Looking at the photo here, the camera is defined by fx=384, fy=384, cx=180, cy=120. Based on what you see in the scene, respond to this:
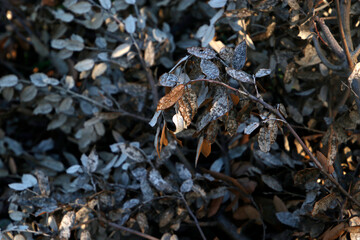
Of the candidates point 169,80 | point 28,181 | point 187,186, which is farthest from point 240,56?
point 28,181

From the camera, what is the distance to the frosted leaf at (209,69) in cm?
84

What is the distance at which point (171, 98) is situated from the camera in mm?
808

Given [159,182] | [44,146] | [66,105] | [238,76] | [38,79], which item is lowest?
[44,146]

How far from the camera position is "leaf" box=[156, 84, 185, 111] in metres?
0.80

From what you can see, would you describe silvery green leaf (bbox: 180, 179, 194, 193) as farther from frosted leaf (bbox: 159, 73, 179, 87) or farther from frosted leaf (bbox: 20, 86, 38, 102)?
frosted leaf (bbox: 20, 86, 38, 102)

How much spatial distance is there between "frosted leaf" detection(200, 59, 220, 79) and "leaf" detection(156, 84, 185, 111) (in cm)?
7

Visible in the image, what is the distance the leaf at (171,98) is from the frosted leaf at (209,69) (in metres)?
0.07

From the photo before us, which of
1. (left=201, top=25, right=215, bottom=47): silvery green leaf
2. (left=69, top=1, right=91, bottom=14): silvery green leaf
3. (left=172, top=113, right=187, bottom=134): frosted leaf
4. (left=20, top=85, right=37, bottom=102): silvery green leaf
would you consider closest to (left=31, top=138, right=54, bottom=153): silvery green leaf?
(left=20, top=85, right=37, bottom=102): silvery green leaf

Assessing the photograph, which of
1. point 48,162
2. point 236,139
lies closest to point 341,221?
point 236,139

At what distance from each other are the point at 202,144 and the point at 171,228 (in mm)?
370

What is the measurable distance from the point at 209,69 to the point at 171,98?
0.38 ft

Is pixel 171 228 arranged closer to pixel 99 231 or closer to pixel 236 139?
pixel 99 231

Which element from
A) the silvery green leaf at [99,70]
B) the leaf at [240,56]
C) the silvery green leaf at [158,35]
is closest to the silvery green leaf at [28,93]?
the silvery green leaf at [99,70]

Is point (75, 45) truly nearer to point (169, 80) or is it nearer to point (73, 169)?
point (73, 169)
